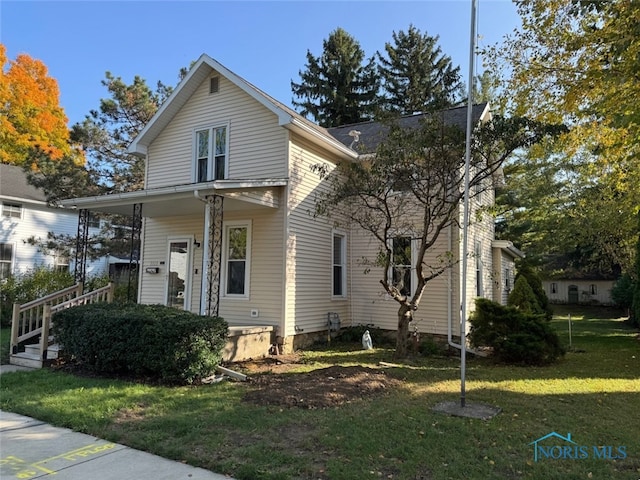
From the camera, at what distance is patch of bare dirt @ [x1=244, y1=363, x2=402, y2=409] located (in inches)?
233

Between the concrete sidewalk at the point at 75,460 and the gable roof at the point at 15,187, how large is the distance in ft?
60.1

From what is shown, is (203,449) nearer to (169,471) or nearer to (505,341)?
(169,471)

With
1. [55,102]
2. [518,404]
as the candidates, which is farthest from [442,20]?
[55,102]

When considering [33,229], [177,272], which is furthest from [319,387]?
[33,229]

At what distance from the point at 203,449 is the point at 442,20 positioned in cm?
985

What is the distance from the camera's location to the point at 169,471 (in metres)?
3.85

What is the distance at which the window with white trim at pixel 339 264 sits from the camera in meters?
12.2

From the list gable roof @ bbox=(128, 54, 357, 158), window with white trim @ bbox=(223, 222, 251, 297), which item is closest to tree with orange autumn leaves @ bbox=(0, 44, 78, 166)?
gable roof @ bbox=(128, 54, 357, 158)

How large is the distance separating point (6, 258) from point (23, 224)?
5.61 feet

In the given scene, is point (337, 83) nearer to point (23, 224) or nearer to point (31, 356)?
point (23, 224)

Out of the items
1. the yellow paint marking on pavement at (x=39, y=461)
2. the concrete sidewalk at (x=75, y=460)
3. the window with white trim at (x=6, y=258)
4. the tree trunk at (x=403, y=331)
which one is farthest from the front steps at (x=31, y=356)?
the window with white trim at (x=6, y=258)

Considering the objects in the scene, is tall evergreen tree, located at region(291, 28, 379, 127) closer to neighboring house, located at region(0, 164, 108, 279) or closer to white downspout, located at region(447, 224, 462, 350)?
neighboring house, located at region(0, 164, 108, 279)

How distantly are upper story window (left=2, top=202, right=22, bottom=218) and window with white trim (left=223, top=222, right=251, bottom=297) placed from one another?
14593mm

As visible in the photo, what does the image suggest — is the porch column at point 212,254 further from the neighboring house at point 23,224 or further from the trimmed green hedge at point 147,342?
the neighboring house at point 23,224
